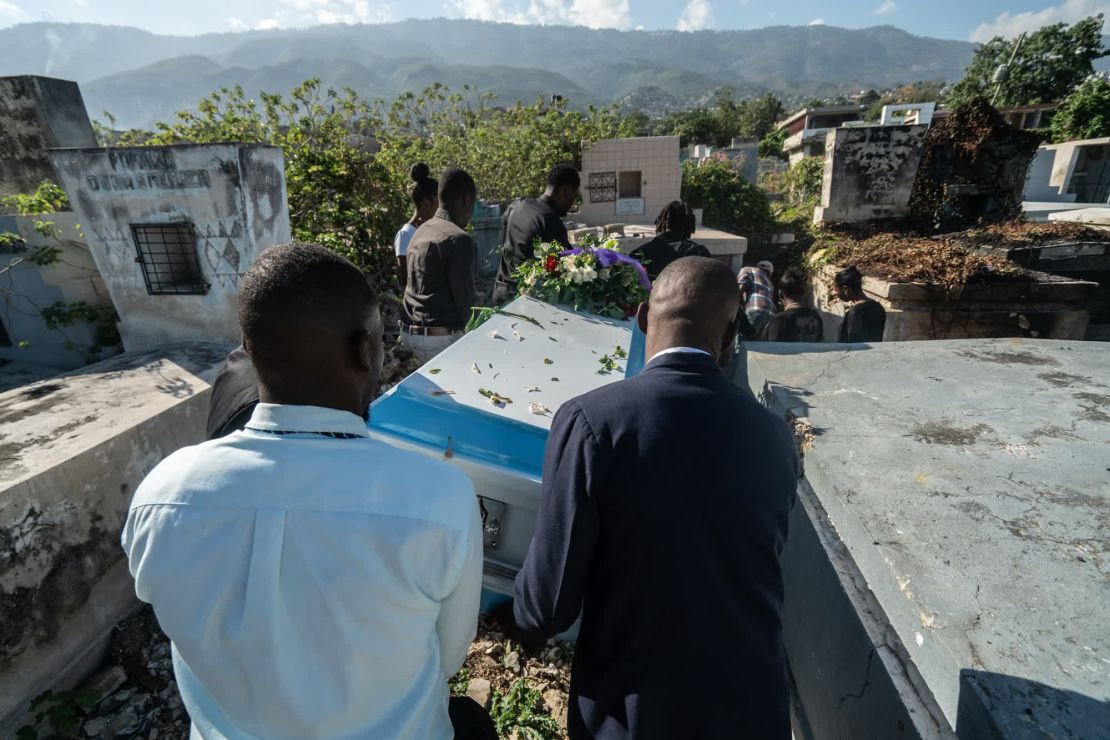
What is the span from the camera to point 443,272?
3.68 m

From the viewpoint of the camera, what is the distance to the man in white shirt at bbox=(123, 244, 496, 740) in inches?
36.3

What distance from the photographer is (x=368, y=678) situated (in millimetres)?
1000

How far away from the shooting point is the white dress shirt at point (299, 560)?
92 centimetres

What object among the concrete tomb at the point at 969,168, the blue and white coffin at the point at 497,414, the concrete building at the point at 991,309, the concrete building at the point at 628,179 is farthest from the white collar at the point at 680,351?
the concrete tomb at the point at 969,168

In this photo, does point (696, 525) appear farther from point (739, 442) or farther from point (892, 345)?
point (892, 345)

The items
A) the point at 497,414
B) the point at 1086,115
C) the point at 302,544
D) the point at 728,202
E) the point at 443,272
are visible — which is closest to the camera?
the point at 302,544

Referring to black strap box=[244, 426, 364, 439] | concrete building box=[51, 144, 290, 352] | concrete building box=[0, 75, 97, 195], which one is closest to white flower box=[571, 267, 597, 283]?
black strap box=[244, 426, 364, 439]

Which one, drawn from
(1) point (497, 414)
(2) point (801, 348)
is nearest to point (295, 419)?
(1) point (497, 414)

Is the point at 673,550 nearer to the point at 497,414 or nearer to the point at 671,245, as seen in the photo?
the point at 497,414

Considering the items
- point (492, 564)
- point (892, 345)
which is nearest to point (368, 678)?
point (492, 564)

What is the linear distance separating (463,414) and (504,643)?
1.33 m

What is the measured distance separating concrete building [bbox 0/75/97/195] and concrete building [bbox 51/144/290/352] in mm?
3026

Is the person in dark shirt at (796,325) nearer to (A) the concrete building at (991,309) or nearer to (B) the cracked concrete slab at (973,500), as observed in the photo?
(B) the cracked concrete slab at (973,500)

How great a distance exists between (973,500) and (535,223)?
3.27 metres
